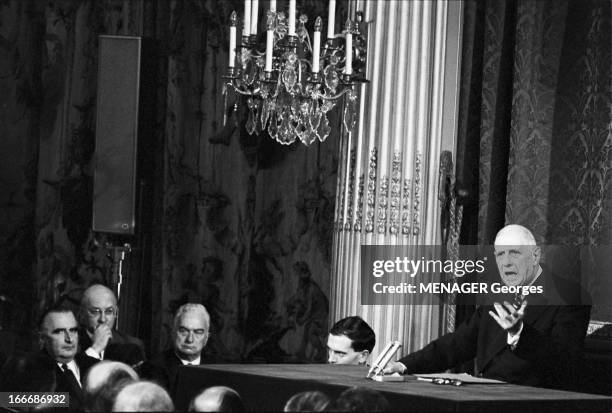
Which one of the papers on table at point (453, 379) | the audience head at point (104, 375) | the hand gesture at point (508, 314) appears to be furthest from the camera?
the papers on table at point (453, 379)

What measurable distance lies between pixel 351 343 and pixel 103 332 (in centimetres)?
113

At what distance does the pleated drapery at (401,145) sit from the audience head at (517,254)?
122cm

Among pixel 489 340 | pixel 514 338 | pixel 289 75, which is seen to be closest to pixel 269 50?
pixel 289 75

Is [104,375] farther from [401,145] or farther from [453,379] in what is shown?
[401,145]

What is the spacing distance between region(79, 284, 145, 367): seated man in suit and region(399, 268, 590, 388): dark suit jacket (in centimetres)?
133

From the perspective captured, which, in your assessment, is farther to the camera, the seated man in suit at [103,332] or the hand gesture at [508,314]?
the seated man in suit at [103,332]

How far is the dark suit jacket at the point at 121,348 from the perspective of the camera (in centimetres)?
517

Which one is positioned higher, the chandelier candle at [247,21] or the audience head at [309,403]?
the chandelier candle at [247,21]

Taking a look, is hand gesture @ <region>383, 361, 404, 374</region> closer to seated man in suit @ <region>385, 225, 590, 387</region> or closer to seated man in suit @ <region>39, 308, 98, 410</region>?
A: seated man in suit @ <region>385, 225, 590, 387</region>

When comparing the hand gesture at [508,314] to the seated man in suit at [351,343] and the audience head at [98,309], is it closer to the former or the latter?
the seated man in suit at [351,343]

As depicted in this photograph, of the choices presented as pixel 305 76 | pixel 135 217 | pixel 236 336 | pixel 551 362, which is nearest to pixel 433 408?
pixel 551 362

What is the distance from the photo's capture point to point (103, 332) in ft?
17.0

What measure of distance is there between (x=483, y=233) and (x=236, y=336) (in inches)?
63.7

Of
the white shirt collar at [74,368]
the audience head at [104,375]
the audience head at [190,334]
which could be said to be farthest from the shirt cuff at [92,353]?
the audience head at [104,375]
